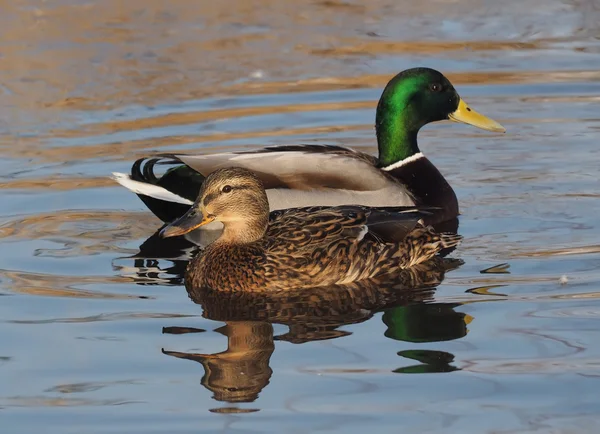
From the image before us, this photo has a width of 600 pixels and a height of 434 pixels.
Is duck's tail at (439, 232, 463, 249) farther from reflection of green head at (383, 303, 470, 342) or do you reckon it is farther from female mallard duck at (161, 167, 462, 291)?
reflection of green head at (383, 303, 470, 342)

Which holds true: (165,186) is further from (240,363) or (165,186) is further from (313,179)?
(240,363)

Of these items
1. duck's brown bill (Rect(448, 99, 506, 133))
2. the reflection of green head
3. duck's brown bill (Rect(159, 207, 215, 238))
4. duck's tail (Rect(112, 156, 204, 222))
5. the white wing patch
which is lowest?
the reflection of green head

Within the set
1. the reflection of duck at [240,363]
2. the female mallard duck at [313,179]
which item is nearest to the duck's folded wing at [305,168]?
the female mallard duck at [313,179]

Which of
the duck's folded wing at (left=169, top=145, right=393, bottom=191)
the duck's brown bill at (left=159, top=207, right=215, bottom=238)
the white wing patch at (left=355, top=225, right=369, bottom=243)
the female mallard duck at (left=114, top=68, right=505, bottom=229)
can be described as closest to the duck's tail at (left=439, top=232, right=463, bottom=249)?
the white wing patch at (left=355, top=225, right=369, bottom=243)

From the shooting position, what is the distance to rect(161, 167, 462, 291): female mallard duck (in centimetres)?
773

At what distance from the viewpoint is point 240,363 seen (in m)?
6.31

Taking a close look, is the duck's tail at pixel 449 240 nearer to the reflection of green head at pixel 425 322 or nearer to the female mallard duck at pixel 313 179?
the female mallard duck at pixel 313 179

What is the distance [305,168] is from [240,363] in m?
3.06

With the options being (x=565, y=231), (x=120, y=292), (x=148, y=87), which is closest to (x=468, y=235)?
(x=565, y=231)

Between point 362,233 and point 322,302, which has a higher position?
point 362,233

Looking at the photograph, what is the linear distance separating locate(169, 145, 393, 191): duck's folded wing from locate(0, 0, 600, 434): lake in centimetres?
77

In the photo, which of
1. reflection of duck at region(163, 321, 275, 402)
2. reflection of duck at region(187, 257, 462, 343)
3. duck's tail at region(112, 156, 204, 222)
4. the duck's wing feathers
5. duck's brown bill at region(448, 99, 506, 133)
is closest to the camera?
reflection of duck at region(163, 321, 275, 402)

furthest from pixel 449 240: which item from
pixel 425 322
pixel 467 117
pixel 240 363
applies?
pixel 240 363

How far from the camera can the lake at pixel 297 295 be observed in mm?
5812
